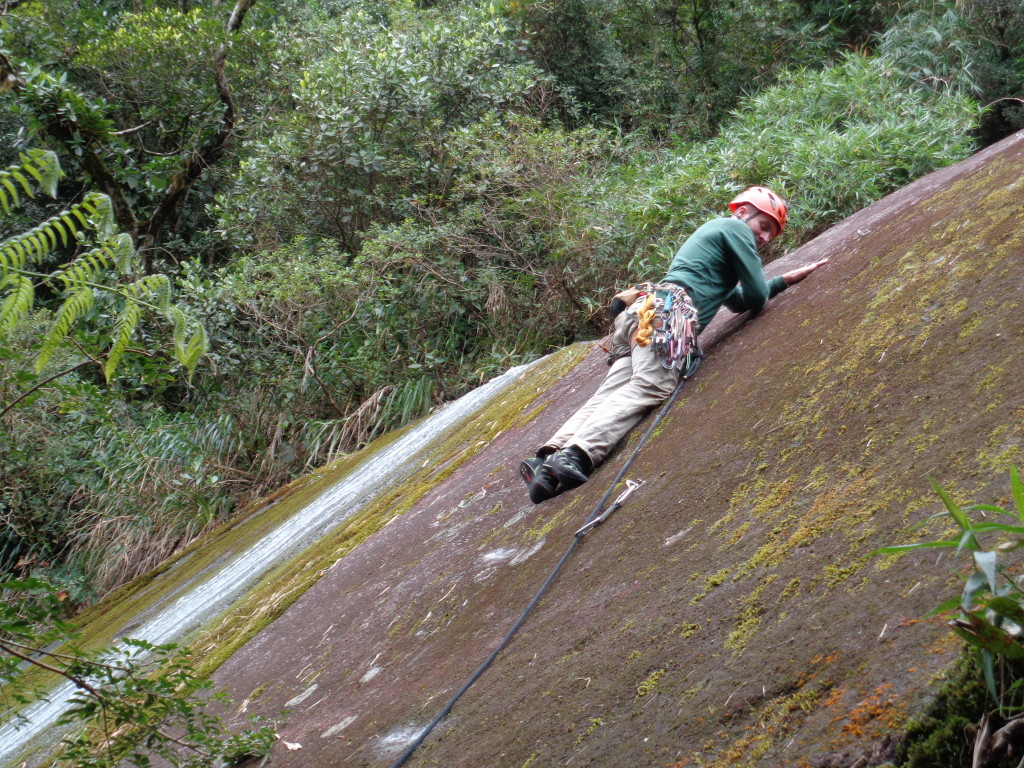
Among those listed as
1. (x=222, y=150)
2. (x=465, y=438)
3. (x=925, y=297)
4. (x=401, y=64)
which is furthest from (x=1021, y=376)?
(x=222, y=150)

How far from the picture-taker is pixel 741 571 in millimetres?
2664

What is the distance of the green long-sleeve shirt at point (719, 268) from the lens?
4.89 meters

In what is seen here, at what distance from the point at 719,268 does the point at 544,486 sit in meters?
1.60

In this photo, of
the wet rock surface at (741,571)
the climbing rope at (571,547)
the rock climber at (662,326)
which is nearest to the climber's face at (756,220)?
the rock climber at (662,326)

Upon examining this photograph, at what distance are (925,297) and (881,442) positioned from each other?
1.07 meters

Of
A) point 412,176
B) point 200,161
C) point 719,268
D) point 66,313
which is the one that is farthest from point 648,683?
point 200,161

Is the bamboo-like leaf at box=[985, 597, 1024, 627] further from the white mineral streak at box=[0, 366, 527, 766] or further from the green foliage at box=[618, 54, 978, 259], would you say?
the green foliage at box=[618, 54, 978, 259]

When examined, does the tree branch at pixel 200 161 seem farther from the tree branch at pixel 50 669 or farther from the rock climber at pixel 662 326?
the tree branch at pixel 50 669

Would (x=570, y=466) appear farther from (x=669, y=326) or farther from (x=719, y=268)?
(x=719, y=268)

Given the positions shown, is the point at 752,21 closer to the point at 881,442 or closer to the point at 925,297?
the point at 925,297

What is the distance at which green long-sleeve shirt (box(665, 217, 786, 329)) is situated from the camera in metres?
4.89

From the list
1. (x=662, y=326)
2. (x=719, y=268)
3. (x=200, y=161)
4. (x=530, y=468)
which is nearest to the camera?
(x=530, y=468)

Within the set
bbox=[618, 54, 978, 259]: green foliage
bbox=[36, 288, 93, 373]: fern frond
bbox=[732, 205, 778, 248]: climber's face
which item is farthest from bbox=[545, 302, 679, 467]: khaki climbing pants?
bbox=[618, 54, 978, 259]: green foliage

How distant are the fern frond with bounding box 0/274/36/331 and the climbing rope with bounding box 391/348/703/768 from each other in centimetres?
166
